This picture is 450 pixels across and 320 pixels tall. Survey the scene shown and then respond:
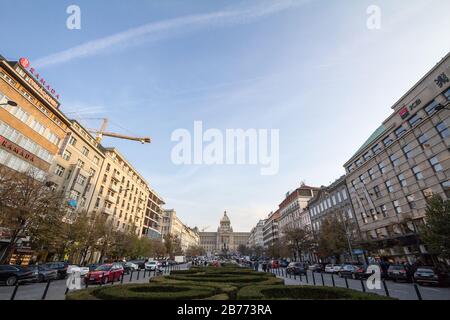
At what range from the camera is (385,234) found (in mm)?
40281

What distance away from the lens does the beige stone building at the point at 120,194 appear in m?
55.8

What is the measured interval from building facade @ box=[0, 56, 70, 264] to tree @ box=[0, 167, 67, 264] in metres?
3.67

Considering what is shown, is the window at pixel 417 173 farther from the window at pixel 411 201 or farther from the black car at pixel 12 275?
the black car at pixel 12 275

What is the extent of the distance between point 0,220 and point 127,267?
19.7m

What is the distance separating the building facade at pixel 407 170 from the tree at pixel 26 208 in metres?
45.7

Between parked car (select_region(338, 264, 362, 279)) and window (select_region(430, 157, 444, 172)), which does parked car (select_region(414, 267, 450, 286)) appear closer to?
parked car (select_region(338, 264, 362, 279))

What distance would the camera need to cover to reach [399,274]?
24.9m

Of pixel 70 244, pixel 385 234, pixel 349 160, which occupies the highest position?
pixel 349 160

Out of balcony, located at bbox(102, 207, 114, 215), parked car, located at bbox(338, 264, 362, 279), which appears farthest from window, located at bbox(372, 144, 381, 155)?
balcony, located at bbox(102, 207, 114, 215)

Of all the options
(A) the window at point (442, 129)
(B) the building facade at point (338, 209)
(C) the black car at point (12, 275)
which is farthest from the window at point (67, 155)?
(A) the window at point (442, 129)
